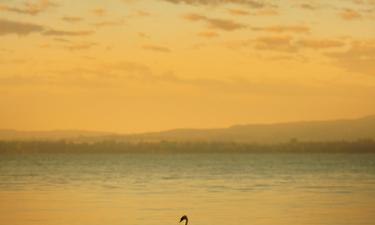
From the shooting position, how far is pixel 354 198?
40969 mm

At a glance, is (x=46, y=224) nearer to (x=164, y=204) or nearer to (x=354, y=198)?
(x=164, y=204)

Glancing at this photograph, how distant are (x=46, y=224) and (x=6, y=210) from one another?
5.93 meters

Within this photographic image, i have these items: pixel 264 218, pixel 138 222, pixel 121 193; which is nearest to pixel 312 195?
pixel 121 193

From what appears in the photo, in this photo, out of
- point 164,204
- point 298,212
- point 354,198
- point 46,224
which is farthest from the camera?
point 354,198

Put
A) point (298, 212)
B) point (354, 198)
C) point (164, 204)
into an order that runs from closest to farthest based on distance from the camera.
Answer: point (298, 212), point (164, 204), point (354, 198)

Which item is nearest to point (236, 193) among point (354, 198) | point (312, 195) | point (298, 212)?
point (312, 195)

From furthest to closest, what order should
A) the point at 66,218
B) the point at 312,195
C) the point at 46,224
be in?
1. the point at 312,195
2. the point at 66,218
3. the point at 46,224

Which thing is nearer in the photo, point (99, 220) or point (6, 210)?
point (99, 220)

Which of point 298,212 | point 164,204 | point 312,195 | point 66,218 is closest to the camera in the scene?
point 66,218

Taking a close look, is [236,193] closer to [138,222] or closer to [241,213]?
[241,213]

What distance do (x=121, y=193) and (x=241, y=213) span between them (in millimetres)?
14548

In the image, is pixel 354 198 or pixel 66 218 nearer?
pixel 66 218

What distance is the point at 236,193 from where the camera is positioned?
147ft

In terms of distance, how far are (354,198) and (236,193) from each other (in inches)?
272
